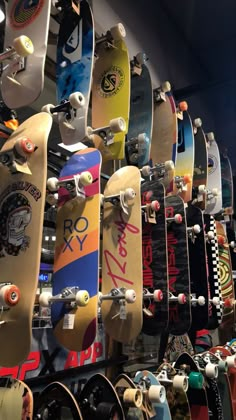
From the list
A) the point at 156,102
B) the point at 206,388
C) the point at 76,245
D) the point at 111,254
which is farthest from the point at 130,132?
the point at 206,388

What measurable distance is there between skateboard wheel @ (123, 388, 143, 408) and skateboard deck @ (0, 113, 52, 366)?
2.01 feet

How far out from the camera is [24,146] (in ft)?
3.69

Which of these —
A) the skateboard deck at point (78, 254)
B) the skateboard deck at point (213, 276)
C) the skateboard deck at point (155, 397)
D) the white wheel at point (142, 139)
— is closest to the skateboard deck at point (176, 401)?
the skateboard deck at point (155, 397)

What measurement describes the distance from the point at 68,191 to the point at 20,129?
0.83 feet

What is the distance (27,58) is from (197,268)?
1.42m

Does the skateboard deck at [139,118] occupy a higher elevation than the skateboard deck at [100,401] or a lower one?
higher

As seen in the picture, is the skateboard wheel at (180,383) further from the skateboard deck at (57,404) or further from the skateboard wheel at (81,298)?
the skateboard wheel at (81,298)

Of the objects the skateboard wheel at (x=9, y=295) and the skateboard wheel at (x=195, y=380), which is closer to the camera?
the skateboard wheel at (x=9, y=295)

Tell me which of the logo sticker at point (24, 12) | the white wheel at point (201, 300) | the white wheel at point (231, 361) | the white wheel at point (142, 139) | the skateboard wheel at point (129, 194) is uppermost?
the logo sticker at point (24, 12)

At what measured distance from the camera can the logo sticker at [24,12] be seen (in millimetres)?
1386

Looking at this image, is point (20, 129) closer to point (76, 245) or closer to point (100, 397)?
point (76, 245)

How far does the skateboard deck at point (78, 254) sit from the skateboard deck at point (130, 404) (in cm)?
42

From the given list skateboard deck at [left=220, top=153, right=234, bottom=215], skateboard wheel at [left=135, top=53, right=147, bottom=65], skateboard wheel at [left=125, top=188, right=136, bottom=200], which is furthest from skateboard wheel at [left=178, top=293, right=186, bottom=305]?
skateboard deck at [left=220, top=153, right=234, bottom=215]

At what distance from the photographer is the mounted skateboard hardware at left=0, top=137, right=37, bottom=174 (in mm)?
1128
